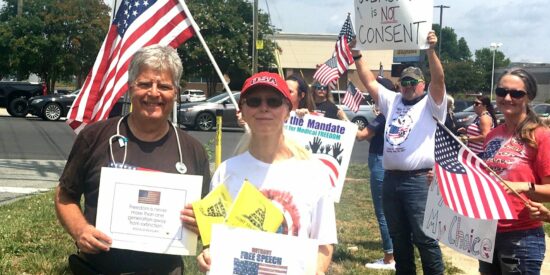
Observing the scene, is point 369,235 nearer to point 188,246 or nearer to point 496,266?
point 496,266

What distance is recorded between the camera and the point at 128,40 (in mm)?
6281

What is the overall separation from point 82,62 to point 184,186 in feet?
117

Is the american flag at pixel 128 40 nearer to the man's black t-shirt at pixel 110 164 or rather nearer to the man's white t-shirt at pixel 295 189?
the man's black t-shirt at pixel 110 164

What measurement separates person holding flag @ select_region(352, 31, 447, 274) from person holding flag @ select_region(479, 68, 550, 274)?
0.90 meters

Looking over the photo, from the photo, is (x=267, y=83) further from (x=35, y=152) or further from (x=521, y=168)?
(x=35, y=152)

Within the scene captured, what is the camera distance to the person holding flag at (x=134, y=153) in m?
2.97

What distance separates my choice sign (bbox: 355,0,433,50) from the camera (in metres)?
4.88

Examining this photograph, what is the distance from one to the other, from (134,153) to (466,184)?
2.08 m

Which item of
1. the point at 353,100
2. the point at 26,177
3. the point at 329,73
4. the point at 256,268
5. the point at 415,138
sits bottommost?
the point at 26,177

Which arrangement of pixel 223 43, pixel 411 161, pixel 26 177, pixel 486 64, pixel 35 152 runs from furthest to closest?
pixel 486 64, pixel 223 43, pixel 35 152, pixel 26 177, pixel 411 161

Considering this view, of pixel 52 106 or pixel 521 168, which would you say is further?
pixel 52 106

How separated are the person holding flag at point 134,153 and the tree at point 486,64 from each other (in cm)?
7472

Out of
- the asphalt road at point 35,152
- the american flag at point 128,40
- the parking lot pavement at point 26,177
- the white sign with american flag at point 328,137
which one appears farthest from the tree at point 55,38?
the white sign with american flag at point 328,137

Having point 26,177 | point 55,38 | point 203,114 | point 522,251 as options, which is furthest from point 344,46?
point 55,38
